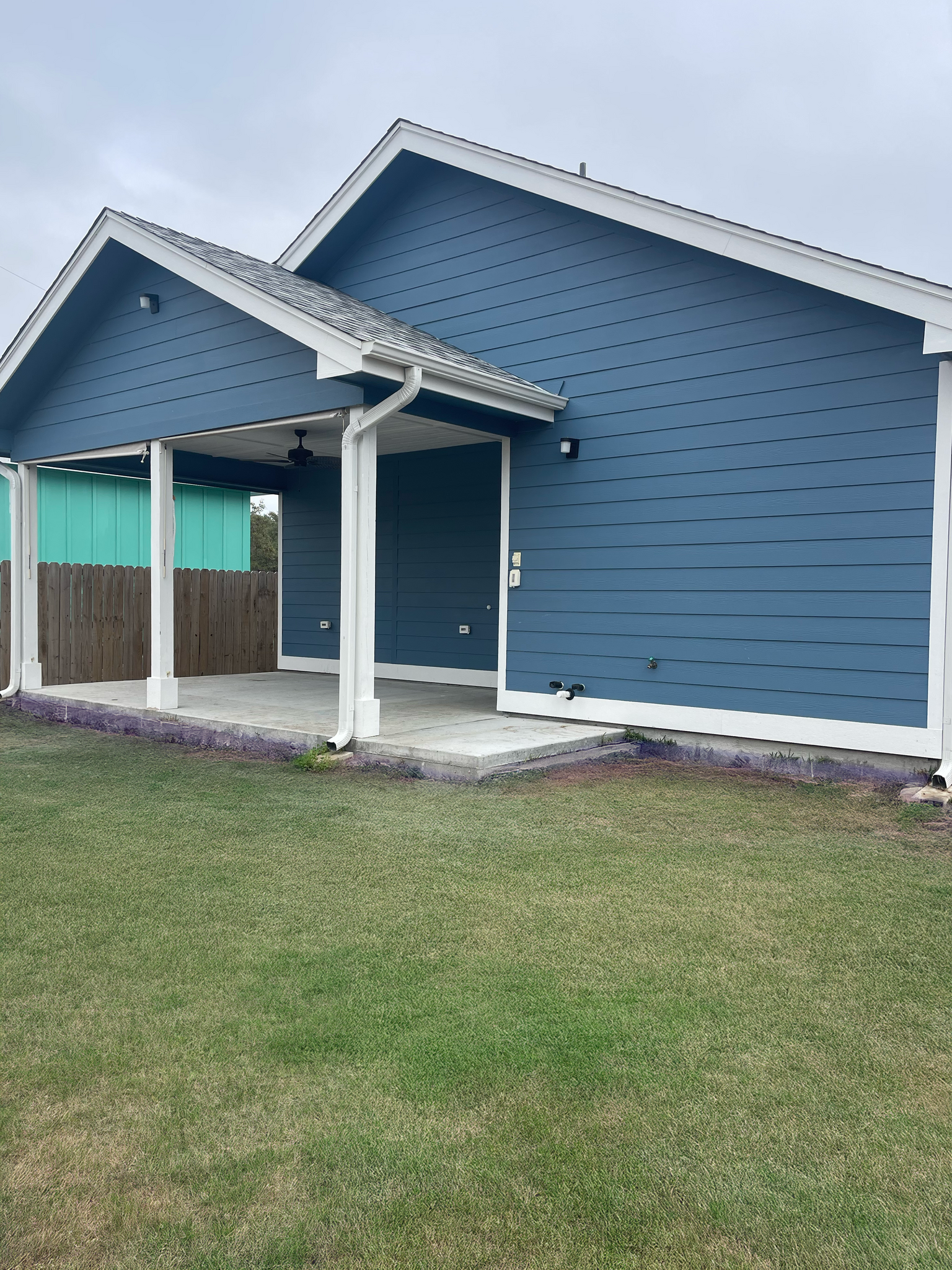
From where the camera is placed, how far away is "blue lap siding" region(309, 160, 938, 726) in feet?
19.8

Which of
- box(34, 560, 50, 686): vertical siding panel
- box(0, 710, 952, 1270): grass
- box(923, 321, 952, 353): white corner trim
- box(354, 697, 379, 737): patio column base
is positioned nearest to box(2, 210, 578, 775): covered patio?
box(354, 697, 379, 737): patio column base

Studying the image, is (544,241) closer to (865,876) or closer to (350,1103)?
(865,876)

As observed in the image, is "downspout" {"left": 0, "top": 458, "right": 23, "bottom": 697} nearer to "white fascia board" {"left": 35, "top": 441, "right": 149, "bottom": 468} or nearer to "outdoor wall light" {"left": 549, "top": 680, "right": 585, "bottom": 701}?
"white fascia board" {"left": 35, "top": 441, "right": 149, "bottom": 468}

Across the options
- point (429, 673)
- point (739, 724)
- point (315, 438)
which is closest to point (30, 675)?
point (315, 438)

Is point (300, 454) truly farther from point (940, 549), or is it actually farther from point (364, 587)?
point (940, 549)

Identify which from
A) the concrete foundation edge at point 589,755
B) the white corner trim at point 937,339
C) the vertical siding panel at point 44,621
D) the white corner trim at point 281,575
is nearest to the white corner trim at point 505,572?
the concrete foundation edge at point 589,755

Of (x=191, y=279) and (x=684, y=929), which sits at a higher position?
(x=191, y=279)

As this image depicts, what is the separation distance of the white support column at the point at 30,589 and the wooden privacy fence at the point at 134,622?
52cm

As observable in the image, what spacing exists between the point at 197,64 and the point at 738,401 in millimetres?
27199

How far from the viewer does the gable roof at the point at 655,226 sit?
5.55m

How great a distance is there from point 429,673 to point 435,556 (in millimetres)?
1305

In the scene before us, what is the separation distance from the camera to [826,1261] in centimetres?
176

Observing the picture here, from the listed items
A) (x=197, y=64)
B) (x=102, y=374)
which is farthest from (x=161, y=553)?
(x=197, y=64)

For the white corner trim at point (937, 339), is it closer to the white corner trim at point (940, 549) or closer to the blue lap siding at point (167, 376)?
the white corner trim at point (940, 549)
